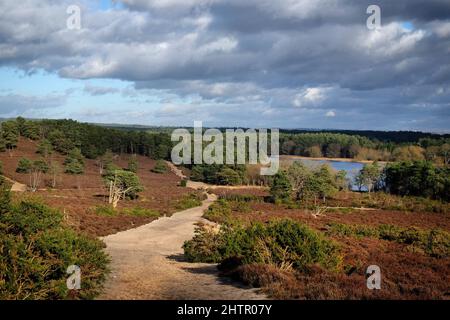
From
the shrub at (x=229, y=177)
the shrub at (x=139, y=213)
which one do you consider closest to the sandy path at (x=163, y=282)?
the shrub at (x=139, y=213)

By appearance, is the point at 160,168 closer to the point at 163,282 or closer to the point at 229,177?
the point at 229,177

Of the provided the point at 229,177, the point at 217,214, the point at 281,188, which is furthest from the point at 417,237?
the point at 229,177

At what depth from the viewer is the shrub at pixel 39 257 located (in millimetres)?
8367

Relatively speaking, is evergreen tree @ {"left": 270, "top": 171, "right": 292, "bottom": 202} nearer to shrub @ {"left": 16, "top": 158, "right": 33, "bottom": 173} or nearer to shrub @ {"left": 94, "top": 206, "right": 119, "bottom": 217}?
shrub @ {"left": 94, "top": 206, "right": 119, "bottom": 217}

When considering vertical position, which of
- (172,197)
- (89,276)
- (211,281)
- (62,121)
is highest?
(62,121)

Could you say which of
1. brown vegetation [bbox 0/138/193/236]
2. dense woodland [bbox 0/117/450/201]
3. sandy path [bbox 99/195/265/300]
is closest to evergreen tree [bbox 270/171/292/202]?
brown vegetation [bbox 0/138/193/236]

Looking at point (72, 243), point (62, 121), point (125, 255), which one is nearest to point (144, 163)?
point (62, 121)

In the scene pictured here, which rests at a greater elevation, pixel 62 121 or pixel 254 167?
pixel 62 121

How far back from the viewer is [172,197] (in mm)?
63500

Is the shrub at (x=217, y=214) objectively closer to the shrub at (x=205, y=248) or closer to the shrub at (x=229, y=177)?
the shrub at (x=205, y=248)

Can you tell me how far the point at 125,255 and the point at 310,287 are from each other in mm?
10092

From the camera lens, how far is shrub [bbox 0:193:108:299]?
27.5 ft
